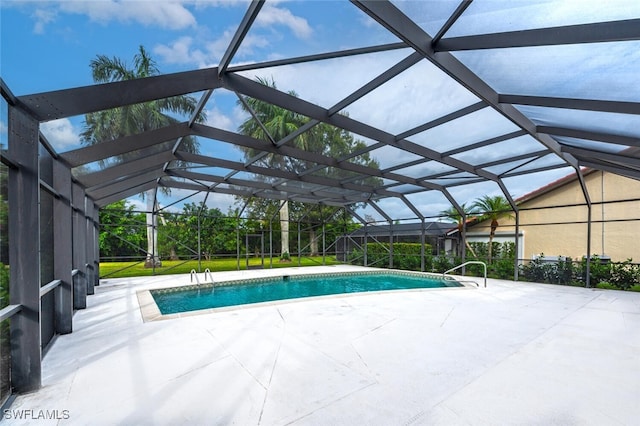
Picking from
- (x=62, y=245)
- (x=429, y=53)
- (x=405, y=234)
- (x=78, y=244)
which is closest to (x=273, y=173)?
(x=78, y=244)

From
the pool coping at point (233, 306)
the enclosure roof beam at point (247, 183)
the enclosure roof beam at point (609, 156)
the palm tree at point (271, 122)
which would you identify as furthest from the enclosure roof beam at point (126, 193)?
the enclosure roof beam at point (609, 156)

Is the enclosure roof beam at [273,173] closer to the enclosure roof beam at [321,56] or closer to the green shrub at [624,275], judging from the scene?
the enclosure roof beam at [321,56]

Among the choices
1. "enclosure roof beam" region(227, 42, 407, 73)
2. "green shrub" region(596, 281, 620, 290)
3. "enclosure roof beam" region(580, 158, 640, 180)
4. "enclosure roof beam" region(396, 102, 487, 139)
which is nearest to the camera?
"enclosure roof beam" region(227, 42, 407, 73)

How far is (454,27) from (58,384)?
4.85 m

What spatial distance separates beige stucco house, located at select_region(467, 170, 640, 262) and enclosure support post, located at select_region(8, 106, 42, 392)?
436 inches

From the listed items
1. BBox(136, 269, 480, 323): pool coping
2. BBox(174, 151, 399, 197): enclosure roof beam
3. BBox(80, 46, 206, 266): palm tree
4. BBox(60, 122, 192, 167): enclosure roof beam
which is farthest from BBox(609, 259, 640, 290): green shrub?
BBox(60, 122, 192, 167): enclosure roof beam

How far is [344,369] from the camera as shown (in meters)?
2.86

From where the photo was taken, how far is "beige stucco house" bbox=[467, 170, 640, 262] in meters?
8.21

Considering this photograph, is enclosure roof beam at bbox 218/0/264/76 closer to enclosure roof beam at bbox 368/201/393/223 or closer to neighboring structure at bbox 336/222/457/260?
enclosure roof beam at bbox 368/201/393/223

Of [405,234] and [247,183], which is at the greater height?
[247,183]

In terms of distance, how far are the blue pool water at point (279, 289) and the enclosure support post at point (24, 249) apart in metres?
3.91

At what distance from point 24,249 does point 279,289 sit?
7.34 m

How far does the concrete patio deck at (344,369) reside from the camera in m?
2.16

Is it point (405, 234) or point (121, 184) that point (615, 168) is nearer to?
point (405, 234)
